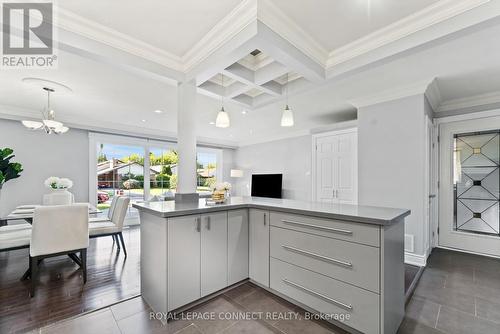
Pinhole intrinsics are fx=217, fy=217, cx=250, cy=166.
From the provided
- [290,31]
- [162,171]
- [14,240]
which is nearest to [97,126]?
[162,171]

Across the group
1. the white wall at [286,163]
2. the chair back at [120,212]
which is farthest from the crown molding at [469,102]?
the chair back at [120,212]

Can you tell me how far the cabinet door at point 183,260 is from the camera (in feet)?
6.04

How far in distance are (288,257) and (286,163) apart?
4318mm

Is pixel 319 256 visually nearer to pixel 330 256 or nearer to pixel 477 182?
pixel 330 256

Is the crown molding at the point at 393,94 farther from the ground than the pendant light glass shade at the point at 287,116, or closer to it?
farther from the ground

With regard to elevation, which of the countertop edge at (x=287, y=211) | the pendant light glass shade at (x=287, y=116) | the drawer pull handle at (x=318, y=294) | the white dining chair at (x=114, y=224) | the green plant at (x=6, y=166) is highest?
the pendant light glass shade at (x=287, y=116)

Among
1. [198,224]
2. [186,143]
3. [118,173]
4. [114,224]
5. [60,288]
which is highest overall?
[186,143]

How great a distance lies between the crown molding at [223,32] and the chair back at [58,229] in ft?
6.75

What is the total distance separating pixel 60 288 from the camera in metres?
2.33

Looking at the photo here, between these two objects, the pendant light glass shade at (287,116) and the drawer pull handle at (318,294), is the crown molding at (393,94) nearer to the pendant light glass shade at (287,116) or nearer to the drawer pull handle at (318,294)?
the pendant light glass shade at (287,116)

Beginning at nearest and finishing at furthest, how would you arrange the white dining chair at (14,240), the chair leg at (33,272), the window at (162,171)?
the chair leg at (33,272)
the white dining chair at (14,240)
the window at (162,171)

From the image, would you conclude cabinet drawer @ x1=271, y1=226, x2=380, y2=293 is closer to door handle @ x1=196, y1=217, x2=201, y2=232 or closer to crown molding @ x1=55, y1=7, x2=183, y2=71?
door handle @ x1=196, y1=217, x2=201, y2=232

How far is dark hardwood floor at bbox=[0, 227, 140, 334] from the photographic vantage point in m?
1.86

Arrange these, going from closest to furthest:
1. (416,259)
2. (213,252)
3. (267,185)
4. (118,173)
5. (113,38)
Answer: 1. (113,38)
2. (213,252)
3. (416,259)
4. (118,173)
5. (267,185)
